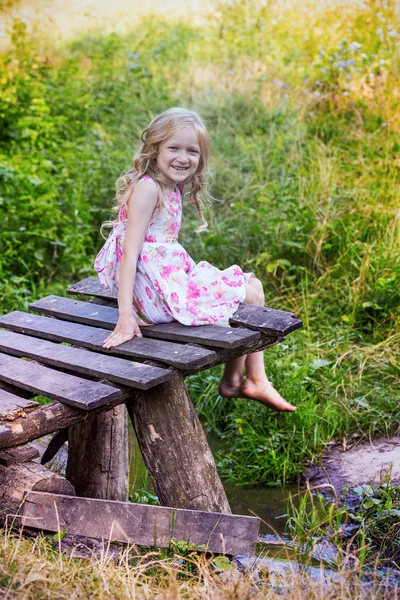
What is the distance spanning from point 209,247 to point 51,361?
8.93ft

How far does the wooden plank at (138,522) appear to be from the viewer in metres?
2.71

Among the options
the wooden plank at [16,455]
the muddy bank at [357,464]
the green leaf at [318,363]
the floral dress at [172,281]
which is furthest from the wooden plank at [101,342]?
the green leaf at [318,363]

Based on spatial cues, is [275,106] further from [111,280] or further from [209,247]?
[111,280]

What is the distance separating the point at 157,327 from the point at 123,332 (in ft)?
0.55

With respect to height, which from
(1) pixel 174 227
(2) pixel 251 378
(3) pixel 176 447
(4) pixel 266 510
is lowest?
(4) pixel 266 510

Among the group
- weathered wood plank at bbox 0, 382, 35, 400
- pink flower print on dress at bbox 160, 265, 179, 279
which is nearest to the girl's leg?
pink flower print on dress at bbox 160, 265, 179, 279

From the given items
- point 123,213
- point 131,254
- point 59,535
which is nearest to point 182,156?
point 123,213

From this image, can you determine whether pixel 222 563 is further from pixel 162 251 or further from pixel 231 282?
pixel 162 251

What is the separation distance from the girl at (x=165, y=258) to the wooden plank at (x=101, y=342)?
0.11 metres

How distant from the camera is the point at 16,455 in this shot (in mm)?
2773

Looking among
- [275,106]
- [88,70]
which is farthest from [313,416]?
[88,70]

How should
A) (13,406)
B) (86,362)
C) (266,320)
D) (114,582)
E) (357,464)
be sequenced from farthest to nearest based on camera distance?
(357,464) → (266,320) → (86,362) → (13,406) → (114,582)

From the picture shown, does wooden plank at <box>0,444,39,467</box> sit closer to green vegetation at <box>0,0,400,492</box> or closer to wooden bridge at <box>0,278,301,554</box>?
wooden bridge at <box>0,278,301,554</box>

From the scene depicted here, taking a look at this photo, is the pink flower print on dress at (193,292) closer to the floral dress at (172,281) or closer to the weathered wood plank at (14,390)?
the floral dress at (172,281)
